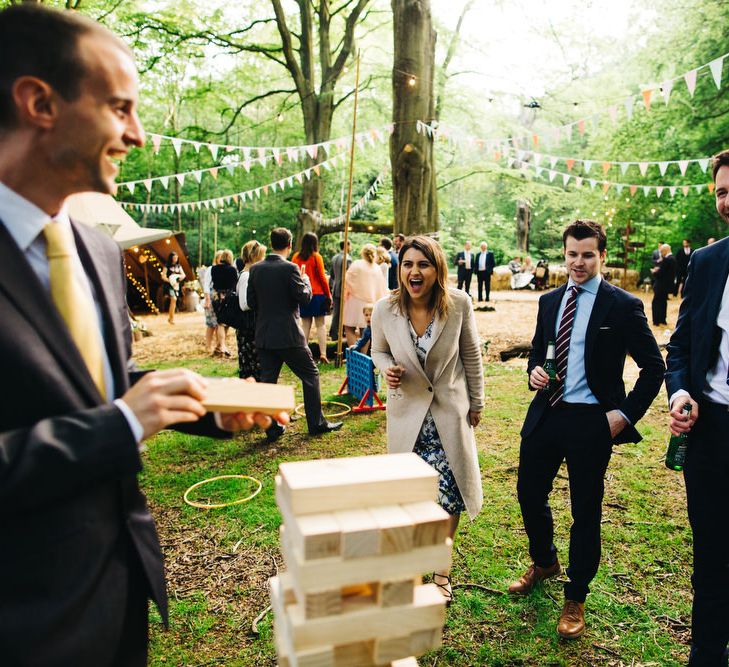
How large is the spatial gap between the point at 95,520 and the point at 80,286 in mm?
564

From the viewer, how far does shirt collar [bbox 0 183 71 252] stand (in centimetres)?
114

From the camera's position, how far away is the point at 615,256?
84.3 ft

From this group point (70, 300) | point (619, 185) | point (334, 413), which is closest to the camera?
point (70, 300)

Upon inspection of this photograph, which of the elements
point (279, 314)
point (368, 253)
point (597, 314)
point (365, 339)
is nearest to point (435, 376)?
point (597, 314)

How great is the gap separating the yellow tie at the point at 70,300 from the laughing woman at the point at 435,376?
6.71ft

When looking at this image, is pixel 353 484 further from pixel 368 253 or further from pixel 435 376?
pixel 368 253

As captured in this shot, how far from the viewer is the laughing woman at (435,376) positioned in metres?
3.11

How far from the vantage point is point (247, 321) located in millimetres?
6875

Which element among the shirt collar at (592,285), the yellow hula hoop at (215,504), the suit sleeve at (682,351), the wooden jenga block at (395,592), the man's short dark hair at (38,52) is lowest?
the yellow hula hoop at (215,504)

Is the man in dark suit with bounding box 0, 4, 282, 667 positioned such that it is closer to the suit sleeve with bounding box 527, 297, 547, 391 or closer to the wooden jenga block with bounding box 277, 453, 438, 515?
the wooden jenga block with bounding box 277, 453, 438, 515

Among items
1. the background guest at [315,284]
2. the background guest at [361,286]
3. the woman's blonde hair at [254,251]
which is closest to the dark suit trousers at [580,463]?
the woman's blonde hair at [254,251]

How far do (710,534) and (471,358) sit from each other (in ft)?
4.99

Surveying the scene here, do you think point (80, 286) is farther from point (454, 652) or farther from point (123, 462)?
point (454, 652)

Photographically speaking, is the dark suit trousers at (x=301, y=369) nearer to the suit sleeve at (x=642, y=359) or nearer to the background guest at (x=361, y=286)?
the background guest at (x=361, y=286)
